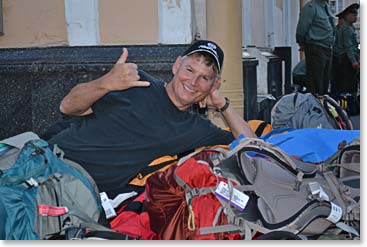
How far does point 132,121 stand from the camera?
3.31 m

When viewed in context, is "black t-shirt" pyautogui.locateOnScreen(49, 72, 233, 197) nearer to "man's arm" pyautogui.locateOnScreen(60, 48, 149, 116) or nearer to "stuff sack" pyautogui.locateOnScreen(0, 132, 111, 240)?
"man's arm" pyautogui.locateOnScreen(60, 48, 149, 116)

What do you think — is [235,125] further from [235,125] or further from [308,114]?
[308,114]

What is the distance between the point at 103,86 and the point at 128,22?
242cm

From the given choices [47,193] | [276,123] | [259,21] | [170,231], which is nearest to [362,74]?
[170,231]

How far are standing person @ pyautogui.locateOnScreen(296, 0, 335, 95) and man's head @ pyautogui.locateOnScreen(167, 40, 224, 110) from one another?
6.07 m

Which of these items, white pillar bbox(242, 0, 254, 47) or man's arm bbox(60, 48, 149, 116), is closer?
man's arm bbox(60, 48, 149, 116)

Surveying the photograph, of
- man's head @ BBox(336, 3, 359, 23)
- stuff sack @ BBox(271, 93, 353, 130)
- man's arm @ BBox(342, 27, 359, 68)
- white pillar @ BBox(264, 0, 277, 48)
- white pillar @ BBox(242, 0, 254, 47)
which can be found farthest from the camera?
man's head @ BBox(336, 3, 359, 23)

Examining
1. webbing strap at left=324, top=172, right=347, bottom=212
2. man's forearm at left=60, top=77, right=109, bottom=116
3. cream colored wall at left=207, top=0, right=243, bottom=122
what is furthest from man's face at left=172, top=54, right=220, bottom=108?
cream colored wall at left=207, top=0, right=243, bottom=122

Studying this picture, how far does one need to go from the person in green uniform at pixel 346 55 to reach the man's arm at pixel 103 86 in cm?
824

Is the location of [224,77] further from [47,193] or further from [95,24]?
[47,193]

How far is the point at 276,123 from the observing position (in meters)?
4.52

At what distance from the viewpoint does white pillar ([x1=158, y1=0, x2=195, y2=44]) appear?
17.9ft

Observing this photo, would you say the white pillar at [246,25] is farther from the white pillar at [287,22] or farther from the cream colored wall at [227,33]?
the white pillar at [287,22]

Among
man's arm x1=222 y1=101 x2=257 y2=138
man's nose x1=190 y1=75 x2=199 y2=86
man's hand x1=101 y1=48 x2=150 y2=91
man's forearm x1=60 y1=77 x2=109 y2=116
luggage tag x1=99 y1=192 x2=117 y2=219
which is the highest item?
man's hand x1=101 y1=48 x2=150 y2=91
